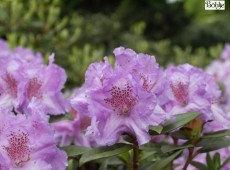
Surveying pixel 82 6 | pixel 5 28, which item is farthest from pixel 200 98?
pixel 82 6

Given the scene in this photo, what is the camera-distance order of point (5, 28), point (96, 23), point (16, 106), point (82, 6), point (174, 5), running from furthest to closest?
point (174, 5)
point (82, 6)
point (96, 23)
point (5, 28)
point (16, 106)

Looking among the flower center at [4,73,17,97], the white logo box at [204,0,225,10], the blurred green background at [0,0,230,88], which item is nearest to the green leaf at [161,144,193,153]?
the flower center at [4,73,17,97]

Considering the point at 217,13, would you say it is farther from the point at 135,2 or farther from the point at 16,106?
the point at 16,106

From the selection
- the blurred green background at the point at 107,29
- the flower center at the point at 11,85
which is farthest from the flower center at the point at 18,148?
the blurred green background at the point at 107,29

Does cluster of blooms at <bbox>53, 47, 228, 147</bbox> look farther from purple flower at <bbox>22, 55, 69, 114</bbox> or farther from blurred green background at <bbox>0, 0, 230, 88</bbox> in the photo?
Result: blurred green background at <bbox>0, 0, 230, 88</bbox>

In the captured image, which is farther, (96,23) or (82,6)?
(82,6)

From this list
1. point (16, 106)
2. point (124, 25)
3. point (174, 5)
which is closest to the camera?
point (16, 106)

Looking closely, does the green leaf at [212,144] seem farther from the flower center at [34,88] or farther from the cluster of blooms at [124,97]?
the flower center at [34,88]
